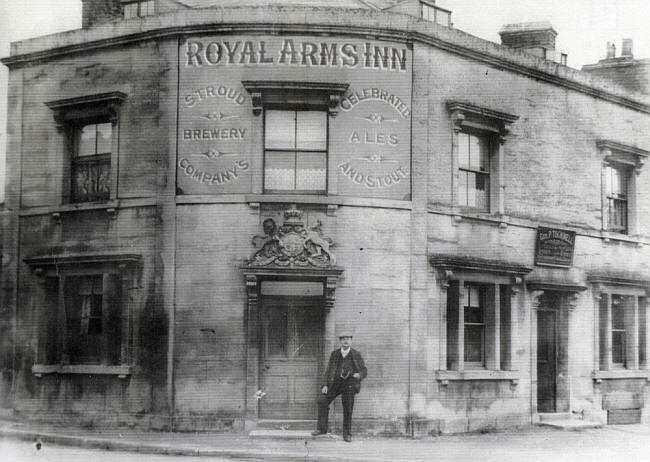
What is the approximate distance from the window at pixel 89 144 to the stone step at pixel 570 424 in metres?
9.47

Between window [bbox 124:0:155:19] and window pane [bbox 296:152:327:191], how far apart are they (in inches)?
169

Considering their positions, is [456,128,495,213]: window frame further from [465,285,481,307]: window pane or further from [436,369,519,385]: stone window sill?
[436,369,519,385]: stone window sill

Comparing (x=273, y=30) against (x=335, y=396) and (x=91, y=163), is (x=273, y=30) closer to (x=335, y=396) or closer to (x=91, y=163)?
(x=91, y=163)

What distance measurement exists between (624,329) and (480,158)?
18.8 ft

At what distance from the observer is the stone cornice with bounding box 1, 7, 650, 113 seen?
15.7 metres

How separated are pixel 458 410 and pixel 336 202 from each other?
4.46 m

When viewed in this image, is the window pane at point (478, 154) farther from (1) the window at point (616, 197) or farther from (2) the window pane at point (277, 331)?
(2) the window pane at point (277, 331)

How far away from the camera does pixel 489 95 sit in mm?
17562

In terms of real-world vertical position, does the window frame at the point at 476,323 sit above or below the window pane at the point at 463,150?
below

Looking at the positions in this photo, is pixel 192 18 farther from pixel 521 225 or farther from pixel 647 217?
pixel 647 217

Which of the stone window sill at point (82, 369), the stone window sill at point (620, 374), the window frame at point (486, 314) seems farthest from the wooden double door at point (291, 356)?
the stone window sill at point (620, 374)

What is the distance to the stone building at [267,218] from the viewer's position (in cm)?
1558

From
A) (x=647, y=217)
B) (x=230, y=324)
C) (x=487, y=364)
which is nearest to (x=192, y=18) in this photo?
(x=230, y=324)

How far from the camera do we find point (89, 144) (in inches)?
677
